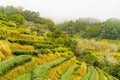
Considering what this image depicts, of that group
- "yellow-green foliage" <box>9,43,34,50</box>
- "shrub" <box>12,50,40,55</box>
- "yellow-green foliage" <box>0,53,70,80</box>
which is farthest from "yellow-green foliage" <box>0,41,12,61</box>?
"yellow-green foliage" <box>9,43,34,50</box>

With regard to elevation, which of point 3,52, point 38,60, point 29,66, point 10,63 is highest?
point 3,52

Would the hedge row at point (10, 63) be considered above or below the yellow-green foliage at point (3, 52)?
below

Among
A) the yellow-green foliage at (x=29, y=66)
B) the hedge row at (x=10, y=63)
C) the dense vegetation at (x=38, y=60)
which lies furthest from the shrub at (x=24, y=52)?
the hedge row at (x=10, y=63)

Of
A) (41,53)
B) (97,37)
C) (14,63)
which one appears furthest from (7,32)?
(97,37)

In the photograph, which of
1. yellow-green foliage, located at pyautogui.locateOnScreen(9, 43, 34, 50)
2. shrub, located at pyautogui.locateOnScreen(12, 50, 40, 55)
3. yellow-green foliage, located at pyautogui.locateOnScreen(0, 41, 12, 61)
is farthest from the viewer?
yellow-green foliage, located at pyautogui.locateOnScreen(9, 43, 34, 50)

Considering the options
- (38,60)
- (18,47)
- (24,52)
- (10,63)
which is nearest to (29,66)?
(38,60)

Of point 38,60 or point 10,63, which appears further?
point 38,60

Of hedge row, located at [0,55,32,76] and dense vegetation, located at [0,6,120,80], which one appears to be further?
dense vegetation, located at [0,6,120,80]

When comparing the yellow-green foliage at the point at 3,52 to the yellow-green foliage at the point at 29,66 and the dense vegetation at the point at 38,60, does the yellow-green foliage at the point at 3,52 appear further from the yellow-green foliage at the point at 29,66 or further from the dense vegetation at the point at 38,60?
the yellow-green foliage at the point at 29,66

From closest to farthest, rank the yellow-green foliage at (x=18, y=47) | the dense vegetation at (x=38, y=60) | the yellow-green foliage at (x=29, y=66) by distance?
the yellow-green foliage at (x=29, y=66), the dense vegetation at (x=38, y=60), the yellow-green foliage at (x=18, y=47)

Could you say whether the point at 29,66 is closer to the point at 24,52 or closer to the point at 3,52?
the point at 3,52

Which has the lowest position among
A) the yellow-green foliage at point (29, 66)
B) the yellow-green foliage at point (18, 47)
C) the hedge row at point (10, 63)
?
the yellow-green foliage at point (29, 66)

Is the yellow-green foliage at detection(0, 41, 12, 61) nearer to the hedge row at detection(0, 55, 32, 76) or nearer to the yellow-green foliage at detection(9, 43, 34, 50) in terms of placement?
the hedge row at detection(0, 55, 32, 76)

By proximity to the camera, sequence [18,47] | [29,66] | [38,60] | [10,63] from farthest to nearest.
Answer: [18,47]
[38,60]
[29,66]
[10,63]
